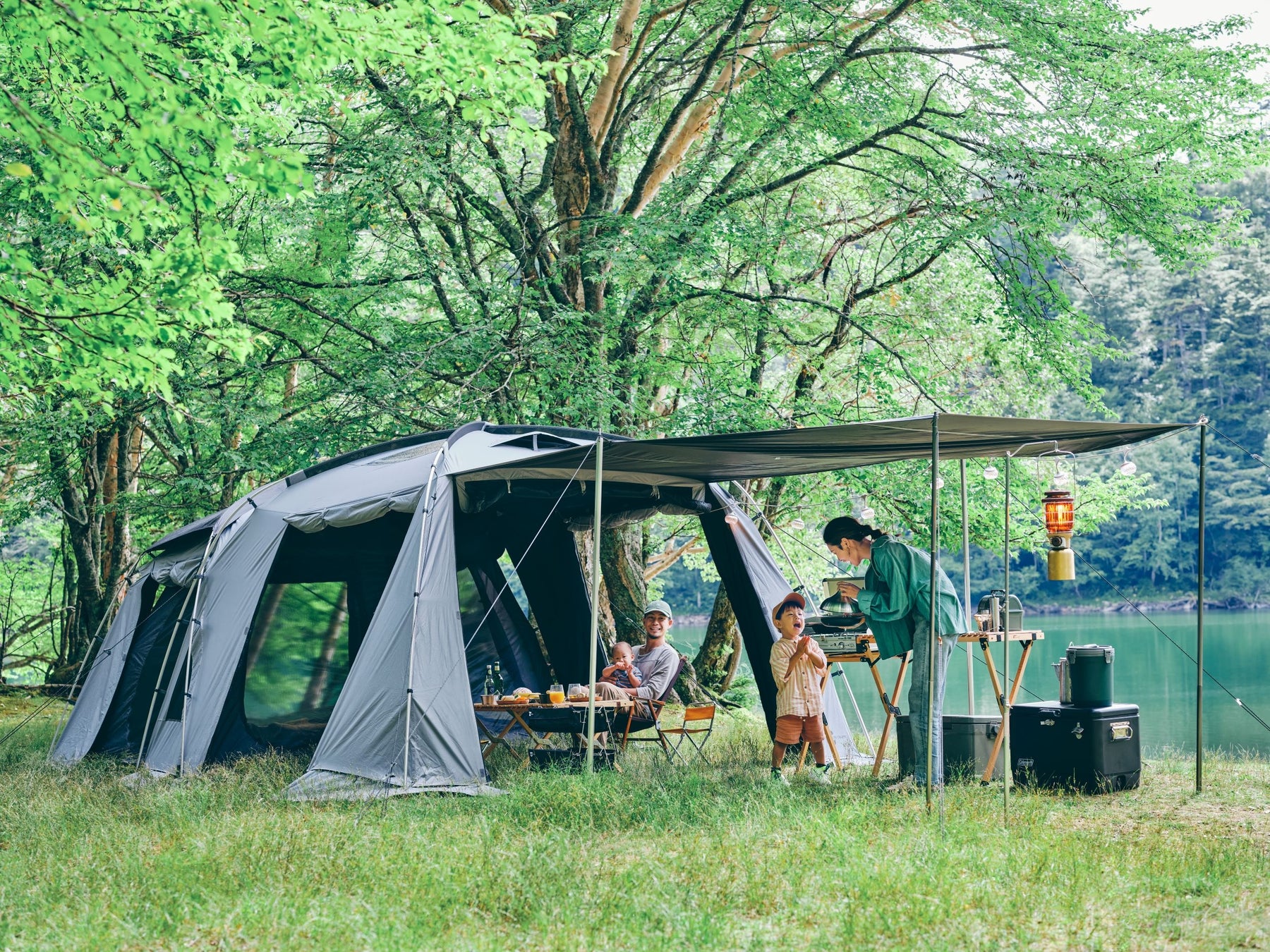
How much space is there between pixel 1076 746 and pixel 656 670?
245 cm

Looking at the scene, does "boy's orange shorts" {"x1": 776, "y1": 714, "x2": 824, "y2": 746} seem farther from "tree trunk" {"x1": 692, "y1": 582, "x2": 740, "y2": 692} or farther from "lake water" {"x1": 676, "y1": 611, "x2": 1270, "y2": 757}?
"tree trunk" {"x1": 692, "y1": 582, "x2": 740, "y2": 692}

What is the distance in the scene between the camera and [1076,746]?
5.63 metres

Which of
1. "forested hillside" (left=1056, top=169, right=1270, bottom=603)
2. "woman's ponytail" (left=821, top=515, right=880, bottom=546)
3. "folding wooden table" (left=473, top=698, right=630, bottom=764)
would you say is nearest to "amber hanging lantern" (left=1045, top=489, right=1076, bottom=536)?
"woman's ponytail" (left=821, top=515, right=880, bottom=546)

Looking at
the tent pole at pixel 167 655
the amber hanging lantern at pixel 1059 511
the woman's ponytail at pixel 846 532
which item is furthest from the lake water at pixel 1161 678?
the tent pole at pixel 167 655

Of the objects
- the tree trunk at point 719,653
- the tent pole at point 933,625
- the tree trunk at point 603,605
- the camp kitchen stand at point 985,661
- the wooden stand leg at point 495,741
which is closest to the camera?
the tent pole at point 933,625

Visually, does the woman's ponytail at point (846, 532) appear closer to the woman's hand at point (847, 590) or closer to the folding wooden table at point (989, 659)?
the woman's hand at point (847, 590)

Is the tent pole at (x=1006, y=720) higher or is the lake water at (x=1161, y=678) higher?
the tent pole at (x=1006, y=720)

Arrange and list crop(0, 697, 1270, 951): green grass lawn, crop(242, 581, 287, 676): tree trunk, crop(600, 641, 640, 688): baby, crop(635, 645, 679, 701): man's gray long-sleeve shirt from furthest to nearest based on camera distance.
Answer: crop(242, 581, 287, 676): tree trunk < crop(600, 641, 640, 688): baby < crop(635, 645, 679, 701): man's gray long-sleeve shirt < crop(0, 697, 1270, 951): green grass lawn

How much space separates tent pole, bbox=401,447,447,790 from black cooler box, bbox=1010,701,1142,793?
2858mm

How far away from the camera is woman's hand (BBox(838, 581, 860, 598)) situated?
6.11 metres

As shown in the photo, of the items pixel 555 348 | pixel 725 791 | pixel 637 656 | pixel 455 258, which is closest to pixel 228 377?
pixel 455 258

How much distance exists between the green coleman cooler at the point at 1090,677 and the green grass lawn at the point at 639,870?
0.46 metres

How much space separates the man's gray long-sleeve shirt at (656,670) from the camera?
22.7 feet

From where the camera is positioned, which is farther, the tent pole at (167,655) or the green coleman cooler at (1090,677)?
the tent pole at (167,655)
